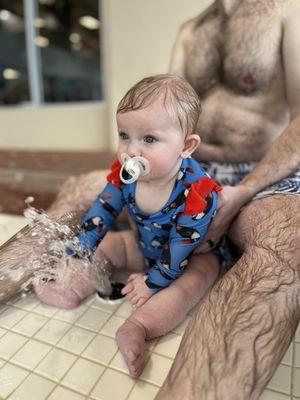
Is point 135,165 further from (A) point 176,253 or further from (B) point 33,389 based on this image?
(B) point 33,389

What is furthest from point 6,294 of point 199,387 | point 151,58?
point 151,58

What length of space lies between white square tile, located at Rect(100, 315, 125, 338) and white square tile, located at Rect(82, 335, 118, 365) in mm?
16

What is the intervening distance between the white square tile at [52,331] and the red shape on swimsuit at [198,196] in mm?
393

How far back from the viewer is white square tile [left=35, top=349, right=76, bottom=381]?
2.27 ft

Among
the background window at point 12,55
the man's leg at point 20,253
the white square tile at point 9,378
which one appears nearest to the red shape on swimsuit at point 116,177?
the man's leg at point 20,253

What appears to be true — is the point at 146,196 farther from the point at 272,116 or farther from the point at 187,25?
the point at 187,25

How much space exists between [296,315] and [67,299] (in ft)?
1.74

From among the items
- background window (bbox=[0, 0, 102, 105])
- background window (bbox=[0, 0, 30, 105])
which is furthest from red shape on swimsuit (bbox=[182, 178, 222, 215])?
background window (bbox=[0, 0, 30, 105])

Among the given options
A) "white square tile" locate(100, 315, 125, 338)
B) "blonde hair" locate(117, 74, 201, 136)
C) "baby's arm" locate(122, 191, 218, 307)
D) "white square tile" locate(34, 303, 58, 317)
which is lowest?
"white square tile" locate(34, 303, 58, 317)

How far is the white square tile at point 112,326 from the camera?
31.5 inches

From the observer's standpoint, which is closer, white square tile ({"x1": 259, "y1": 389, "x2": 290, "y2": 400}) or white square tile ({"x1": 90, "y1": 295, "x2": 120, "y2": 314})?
white square tile ({"x1": 259, "y1": 389, "x2": 290, "y2": 400})

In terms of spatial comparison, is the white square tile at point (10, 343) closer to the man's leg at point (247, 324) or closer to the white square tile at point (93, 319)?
the white square tile at point (93, 319)

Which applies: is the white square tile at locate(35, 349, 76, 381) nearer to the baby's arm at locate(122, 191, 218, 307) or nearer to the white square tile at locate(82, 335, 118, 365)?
the white square tile at locate(82, 335, 118, 365)

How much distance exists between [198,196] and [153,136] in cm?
18
